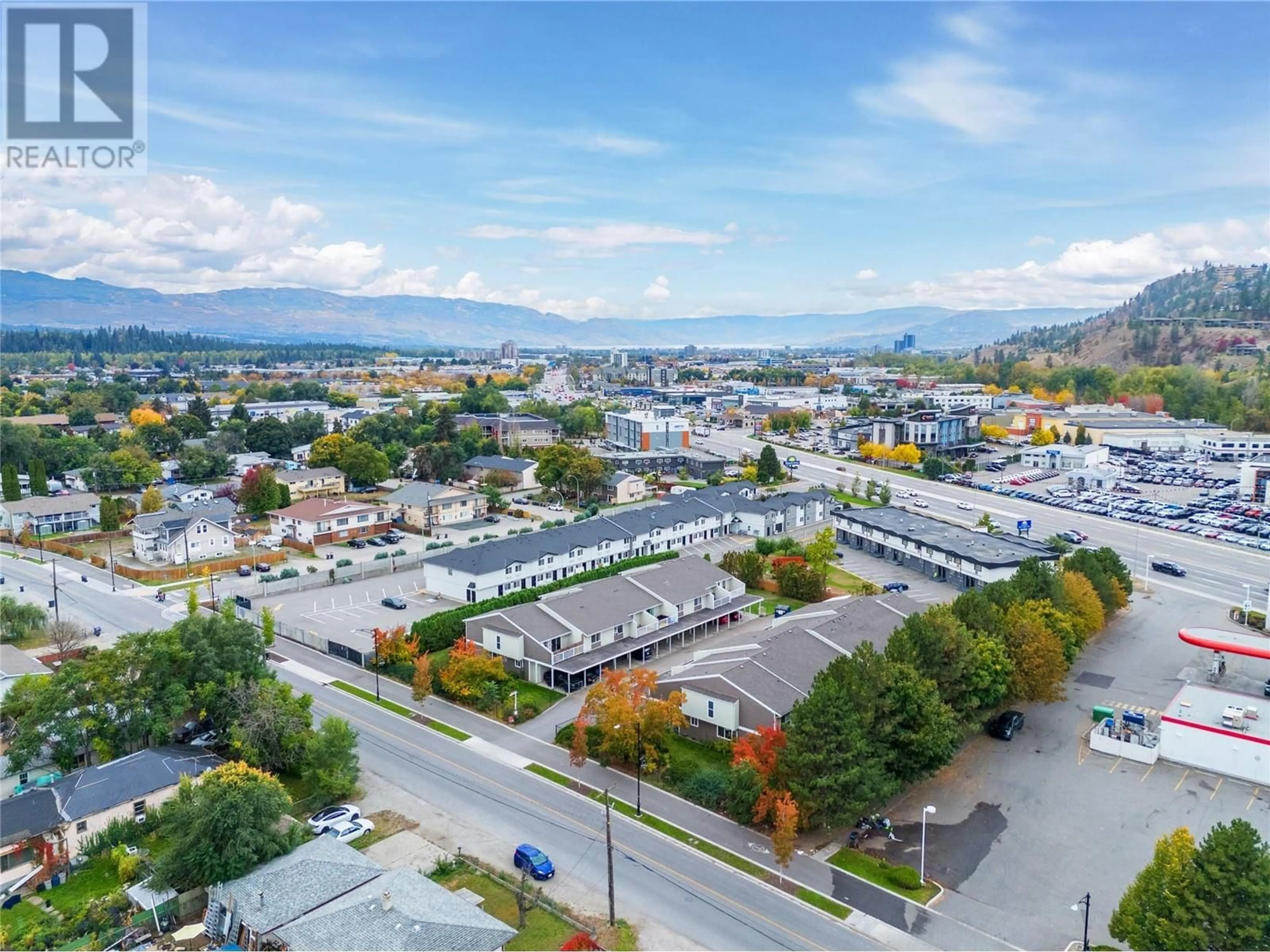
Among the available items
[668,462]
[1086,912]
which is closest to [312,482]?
[668,462]

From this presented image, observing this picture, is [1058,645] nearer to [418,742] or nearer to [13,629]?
[418,742]

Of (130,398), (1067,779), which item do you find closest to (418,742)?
(1067,779)

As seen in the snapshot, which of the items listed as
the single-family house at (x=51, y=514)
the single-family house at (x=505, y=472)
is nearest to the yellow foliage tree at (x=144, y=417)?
the single-family house at (x=51, y=514)

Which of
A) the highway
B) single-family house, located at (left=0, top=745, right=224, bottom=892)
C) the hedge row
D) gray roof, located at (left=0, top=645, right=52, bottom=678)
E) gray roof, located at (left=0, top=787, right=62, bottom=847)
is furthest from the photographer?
the highway

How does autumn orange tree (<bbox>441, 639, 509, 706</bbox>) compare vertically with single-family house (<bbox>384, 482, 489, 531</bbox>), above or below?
below

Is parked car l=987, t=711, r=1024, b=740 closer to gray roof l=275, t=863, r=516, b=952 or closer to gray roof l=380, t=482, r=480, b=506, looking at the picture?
gray roof l=275, t=863, r=516, b=952

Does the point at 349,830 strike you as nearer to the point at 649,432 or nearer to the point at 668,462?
the point at 668,462

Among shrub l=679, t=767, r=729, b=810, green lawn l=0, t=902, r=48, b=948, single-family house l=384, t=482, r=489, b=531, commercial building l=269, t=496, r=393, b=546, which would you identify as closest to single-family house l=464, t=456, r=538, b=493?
single-family house l=384, t=482, r=489, b=531
